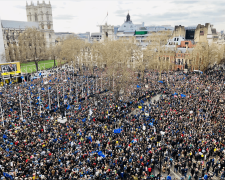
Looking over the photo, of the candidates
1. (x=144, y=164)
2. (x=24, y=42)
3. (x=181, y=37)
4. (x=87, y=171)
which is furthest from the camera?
(x=181, y=37)

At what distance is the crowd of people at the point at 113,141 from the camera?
15562mm

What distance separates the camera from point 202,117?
1002 inches

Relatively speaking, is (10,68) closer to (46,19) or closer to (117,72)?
(117,72)

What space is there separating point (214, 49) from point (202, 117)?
42.8m

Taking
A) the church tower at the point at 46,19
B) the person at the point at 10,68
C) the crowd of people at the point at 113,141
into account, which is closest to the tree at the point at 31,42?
the person at the point at 10,68

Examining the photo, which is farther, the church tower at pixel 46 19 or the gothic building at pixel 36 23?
the church tower at pixel 46 19

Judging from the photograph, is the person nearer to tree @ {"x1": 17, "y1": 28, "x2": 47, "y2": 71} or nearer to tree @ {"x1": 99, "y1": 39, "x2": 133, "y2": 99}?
tree @ {"x1": 17, "y1": 28, "x2": 47, "y2": 71}

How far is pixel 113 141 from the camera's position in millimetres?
19516

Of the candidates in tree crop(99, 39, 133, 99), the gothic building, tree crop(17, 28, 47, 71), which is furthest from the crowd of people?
the gothic building

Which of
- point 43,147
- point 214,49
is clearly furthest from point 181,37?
point 43,147

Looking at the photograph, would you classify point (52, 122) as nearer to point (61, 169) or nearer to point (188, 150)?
point (61, 169)

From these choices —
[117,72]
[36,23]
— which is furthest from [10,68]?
[36,23]

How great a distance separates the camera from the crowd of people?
1556 cm

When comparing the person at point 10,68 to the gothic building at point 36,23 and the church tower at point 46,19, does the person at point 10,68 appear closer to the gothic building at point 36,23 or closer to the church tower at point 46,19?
the gothic building at point 36,23
